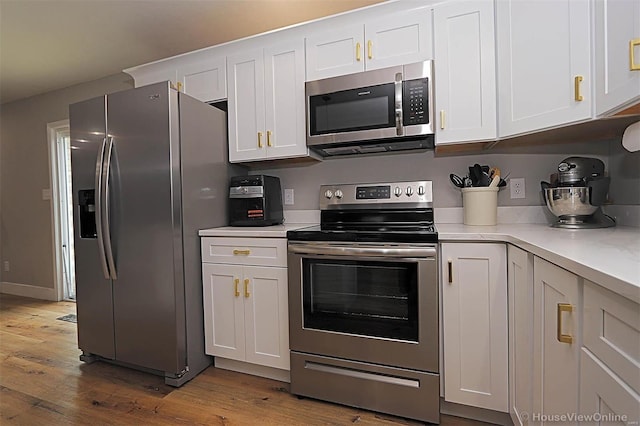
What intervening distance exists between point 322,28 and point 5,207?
4773 mm

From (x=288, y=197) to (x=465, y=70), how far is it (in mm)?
1473

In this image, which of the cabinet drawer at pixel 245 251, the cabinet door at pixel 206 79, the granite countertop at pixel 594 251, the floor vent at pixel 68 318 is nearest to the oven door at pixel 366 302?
the cabinet drawer at pixel 245 251

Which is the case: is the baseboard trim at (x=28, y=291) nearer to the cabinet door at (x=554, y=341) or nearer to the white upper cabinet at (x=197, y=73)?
the white upper cabinet at (x=197, y=73)

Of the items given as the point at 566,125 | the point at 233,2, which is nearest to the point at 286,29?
the point at 233,2

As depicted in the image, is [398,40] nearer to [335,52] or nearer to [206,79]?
[335,52]

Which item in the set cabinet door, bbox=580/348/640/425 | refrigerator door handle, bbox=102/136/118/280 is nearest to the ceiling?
refrigerator door handle, bbox=102/136/118/280

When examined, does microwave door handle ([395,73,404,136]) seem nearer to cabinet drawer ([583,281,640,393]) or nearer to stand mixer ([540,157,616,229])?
stand mixer ([540,157,616,229])

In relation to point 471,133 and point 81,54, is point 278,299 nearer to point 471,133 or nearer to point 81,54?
point 471,133

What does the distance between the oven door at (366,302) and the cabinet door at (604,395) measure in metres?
0.73

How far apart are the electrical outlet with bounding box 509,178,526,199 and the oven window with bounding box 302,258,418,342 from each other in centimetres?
94

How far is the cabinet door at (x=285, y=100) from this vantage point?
211 cm

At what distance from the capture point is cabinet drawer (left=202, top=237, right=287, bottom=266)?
6.24 ft

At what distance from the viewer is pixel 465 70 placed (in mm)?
1753

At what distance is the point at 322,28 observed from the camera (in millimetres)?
2018
